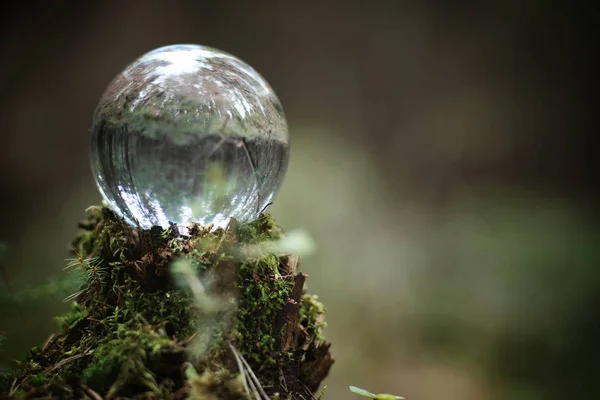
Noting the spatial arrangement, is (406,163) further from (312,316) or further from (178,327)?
(178,327)

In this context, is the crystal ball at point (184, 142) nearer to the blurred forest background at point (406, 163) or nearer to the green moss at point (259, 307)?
the green moss at point (259, 307)

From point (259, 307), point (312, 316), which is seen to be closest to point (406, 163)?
point (312, 316)

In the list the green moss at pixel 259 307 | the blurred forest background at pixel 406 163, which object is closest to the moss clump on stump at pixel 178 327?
the green moss at pixel 259 307

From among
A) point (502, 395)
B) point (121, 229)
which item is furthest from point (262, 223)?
point (502, 395)

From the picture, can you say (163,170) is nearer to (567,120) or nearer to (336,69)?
(336,69)

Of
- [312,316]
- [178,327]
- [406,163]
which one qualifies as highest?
[406,163]

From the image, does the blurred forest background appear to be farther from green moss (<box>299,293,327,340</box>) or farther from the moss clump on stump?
the moss clump on stump
